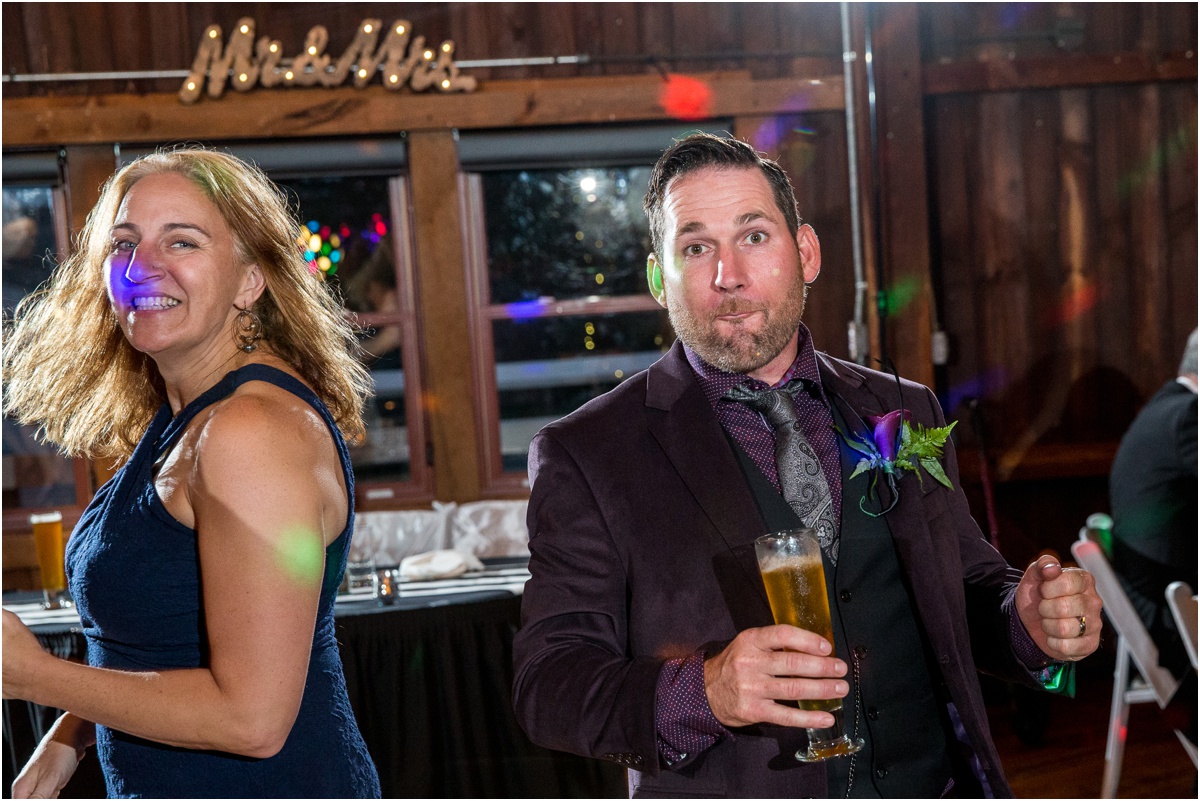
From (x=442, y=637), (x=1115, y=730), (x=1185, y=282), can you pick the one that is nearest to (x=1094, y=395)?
(x=1185, y=282)

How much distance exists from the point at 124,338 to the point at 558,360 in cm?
362

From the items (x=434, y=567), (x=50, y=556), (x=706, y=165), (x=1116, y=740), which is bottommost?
(x=1116, y=740)

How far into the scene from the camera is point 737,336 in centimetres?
175

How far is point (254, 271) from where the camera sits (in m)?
1.69

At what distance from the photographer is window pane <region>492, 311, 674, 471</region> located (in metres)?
5.43

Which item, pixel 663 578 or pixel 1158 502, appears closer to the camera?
pixel 663 578

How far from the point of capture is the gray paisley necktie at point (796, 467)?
1715mm

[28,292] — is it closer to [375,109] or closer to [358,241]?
[358,241]

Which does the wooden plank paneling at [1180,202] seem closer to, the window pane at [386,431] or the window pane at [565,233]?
the window pane at [565,233]

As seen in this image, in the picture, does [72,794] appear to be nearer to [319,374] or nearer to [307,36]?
[319,374]

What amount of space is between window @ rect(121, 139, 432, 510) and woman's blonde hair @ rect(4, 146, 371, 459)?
3.19 metres

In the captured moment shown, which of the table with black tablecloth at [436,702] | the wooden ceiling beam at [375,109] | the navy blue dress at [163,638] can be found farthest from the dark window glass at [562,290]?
the navy blue dress at [163,638]

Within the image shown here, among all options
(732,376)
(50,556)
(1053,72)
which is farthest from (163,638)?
(1053,72)

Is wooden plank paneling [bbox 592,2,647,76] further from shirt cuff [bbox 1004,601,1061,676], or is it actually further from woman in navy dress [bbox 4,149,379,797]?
shirt cuff [bbox 1004,601,1061,676]
